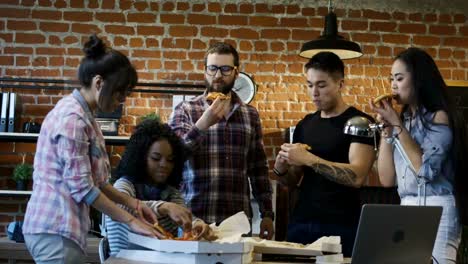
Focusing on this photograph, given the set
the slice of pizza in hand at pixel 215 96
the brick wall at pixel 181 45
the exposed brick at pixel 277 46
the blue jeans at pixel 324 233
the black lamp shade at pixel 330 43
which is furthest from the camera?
the exposed brick at pixel 277 46

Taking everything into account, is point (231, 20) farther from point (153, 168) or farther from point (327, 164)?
point (153, 168)

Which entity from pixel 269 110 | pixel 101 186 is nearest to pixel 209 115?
pixel 101 186

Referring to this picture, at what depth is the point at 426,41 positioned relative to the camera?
Answer: 5.76 m

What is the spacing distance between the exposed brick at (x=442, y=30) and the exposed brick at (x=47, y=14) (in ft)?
9.75

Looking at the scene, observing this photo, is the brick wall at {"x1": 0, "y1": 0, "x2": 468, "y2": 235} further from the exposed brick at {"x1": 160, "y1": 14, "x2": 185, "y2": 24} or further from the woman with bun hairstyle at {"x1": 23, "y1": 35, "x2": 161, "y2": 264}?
the woman with bun hairstyle at {"x1": 23, "y1": 35, "x2": 161, "y2": 264}

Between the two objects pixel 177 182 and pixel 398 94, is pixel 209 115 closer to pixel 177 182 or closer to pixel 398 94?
pixel 177 182

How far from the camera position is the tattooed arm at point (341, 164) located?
2779 millimetres

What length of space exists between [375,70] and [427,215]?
3825mm

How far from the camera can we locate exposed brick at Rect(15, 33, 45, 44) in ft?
18.3

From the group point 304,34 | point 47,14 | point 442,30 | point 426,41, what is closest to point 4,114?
point 47,14

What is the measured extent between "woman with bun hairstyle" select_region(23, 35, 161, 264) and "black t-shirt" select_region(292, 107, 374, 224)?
0.92 metres

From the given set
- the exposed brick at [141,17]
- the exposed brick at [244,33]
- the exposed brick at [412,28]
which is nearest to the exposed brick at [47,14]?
the exposed brick at [141,17]

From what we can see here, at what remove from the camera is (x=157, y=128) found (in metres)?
2.65

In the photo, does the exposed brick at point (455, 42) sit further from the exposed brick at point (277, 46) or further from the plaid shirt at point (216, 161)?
the plaid shirt at point (216, 161)
